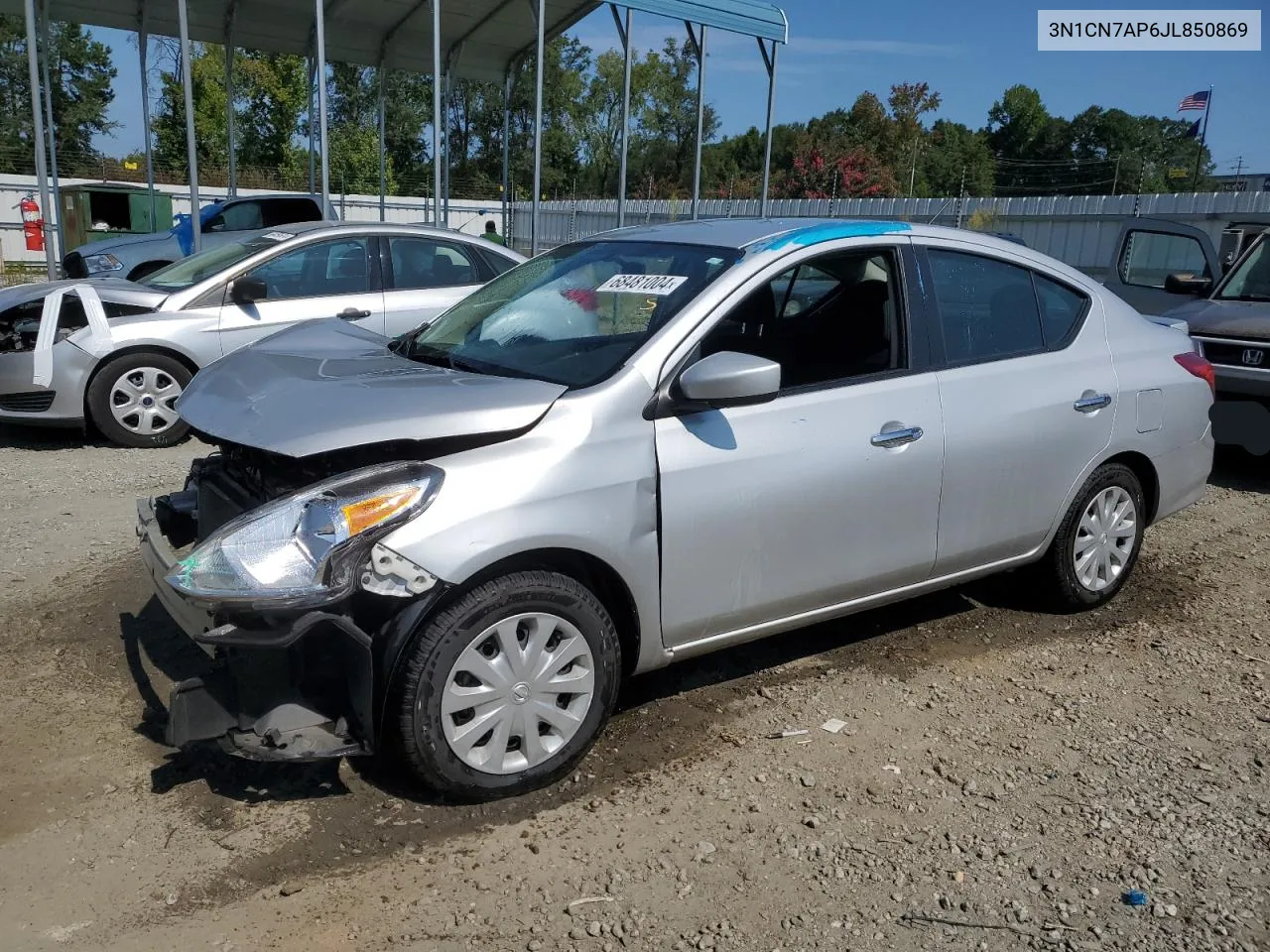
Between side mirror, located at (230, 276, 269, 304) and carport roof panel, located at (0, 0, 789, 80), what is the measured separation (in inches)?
291

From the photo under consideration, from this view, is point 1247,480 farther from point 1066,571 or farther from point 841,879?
point 841,879

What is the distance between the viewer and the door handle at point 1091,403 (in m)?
4.40

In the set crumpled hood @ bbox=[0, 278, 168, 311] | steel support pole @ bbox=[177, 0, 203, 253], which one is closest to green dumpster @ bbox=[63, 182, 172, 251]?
steel support pole @ bbox=[177, 0, 203, 253]

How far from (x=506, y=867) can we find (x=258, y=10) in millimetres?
15561

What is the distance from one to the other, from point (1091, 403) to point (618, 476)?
2.36m

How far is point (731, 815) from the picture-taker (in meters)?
3.15

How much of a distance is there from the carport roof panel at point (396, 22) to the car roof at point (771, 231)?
9895mm

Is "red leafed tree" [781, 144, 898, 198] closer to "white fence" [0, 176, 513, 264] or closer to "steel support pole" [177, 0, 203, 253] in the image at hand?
"white fence" [0, 176, 513, 264]

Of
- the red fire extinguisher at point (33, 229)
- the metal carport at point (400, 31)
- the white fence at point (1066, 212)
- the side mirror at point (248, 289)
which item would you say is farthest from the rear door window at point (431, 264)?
the white fence at point (1066, 212)

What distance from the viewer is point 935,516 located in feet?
13.0

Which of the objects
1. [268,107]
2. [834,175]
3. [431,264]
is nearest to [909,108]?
[834,175]

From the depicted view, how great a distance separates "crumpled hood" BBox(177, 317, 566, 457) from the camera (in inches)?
117

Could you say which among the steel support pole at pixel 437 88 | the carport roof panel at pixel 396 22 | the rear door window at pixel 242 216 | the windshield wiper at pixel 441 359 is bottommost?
the windshield wiper at pixel 441 359

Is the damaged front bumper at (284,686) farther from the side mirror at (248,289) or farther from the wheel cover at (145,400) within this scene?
the wheel cover at (145,400)
